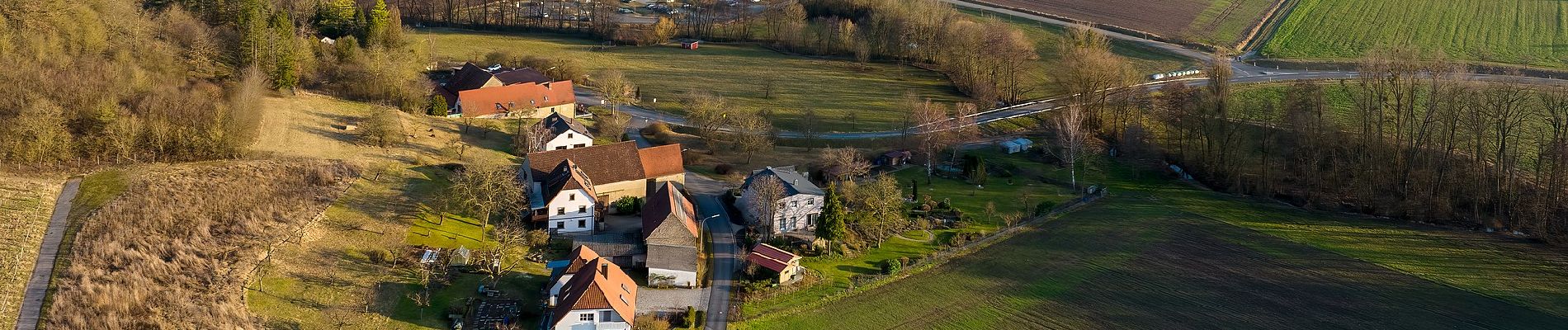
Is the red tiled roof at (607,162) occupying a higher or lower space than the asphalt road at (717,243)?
higher

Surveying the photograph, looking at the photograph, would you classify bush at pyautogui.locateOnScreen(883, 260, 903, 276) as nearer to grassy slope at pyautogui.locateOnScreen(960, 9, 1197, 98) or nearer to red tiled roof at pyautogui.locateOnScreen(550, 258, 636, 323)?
red tiled roof at pyautogui.locateOnScreen(550, 258, 636, 323)

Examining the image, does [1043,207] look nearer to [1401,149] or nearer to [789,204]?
[789,204]

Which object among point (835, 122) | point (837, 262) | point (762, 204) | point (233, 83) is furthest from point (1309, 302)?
point (233, 83)

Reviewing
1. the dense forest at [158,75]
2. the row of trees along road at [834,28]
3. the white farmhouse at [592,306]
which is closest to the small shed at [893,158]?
the row of trees along road at [834,28]

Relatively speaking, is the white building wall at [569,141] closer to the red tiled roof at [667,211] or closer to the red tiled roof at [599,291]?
the red tiled roof at [667,211]

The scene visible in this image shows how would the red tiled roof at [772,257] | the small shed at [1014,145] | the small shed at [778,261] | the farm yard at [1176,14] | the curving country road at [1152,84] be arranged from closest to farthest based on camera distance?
the small shed at [778,261] → the red tiled roof at [772,257] → the small shed at [1014,145] → the curving country road at [1152,84] → the farm yard at [1176,14]

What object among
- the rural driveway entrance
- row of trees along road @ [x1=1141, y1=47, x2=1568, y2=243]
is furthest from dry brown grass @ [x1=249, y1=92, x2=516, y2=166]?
row of trees along road @ [x1=1141, y1=47, x2=1568, y2=243]

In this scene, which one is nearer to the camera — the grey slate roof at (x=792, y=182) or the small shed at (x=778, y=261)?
the small shed at (x=778, y=261)
